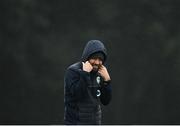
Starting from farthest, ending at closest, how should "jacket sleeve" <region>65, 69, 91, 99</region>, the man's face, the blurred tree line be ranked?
1. the blurred tree line
2. the man's face
3. "jacket sleeve" <region>65, 69, 91, 99</region>

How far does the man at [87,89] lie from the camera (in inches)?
237

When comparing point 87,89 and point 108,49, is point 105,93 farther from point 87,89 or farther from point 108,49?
point 108,49

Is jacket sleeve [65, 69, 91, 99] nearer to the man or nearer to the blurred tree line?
the man

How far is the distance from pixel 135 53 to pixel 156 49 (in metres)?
0.57

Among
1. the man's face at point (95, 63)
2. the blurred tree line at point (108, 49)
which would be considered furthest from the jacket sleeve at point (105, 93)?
the blurred tree line at point (108, 49)

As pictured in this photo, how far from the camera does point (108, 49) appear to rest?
18.1 metres

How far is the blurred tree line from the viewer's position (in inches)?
706

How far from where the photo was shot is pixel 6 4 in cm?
1795

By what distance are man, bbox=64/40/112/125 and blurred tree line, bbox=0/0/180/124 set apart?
11.4 metres

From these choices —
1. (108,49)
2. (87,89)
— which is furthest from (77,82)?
(108,49)

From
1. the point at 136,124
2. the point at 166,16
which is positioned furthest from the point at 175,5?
the point at 136,124

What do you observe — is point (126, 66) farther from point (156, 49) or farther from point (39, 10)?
point (39, 10)

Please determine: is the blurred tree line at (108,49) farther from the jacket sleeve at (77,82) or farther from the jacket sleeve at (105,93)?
the jacket sleeve at (77,82)

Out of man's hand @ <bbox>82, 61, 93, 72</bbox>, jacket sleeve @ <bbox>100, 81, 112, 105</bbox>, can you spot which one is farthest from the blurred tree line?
man's hand @ <bbox>82, 61, 93, 72</bbox>
